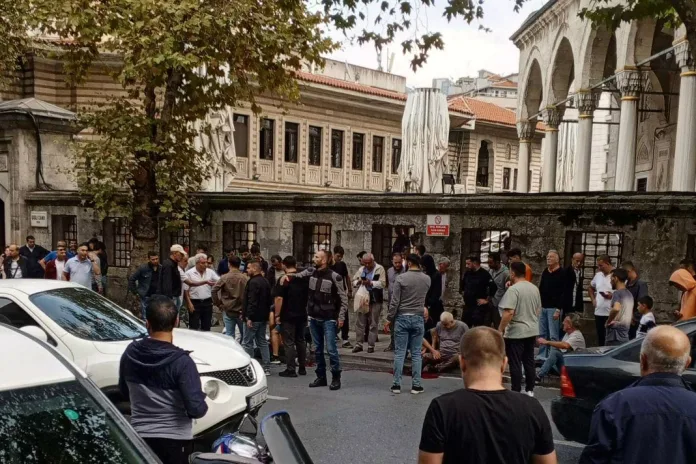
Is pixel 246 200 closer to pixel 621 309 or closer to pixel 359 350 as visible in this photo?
pixel 359 350

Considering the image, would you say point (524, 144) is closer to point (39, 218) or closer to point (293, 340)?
point (39, 218)

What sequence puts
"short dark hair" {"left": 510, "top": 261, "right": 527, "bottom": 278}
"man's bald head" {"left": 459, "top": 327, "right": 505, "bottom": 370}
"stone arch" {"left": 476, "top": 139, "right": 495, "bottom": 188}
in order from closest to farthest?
"man's bald head" {"left": 459, "top": 327, "right": 505, "bottom": 370} → "short dark hair" {"left": 510, "top": 261, "right": 527, "bottom": 278} → "stone arch" {"left": 476, "top": 139, "right": 495, "bottom": 188}

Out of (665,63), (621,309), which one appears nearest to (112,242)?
(621,309)

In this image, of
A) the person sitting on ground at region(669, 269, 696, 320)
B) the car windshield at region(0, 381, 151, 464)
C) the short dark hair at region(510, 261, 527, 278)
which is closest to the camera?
the car windshield at region(0, 381, 151, 464)

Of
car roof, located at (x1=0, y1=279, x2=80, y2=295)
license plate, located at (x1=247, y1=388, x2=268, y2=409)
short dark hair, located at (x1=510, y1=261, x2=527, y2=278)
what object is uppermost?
short dark hair, located at (x1=510, y1=261, x2=527, y2=278)

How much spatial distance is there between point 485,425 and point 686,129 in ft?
51.1

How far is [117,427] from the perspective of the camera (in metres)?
2.71

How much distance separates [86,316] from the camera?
6664 mm

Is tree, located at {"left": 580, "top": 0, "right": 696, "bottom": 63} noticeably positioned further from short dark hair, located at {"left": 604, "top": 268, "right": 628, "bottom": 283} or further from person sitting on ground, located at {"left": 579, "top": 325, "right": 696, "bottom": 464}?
person sitting on ground, located at {"left": 579, "top": 325, "right": 696, "bottom": 464}

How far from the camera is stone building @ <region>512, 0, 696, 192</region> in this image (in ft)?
53.0

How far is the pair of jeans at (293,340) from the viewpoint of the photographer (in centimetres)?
962

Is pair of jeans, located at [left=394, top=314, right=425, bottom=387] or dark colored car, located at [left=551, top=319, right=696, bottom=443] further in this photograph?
pair of jeans, located at [left=394, top=314, right=425, bottom=387]

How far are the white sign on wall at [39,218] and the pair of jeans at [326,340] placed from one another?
476 inches

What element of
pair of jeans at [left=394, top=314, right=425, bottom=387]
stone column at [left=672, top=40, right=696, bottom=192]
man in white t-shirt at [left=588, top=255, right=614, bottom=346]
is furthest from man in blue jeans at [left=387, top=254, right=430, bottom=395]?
stone column at [left=672, top=40, right=696, bottom=192]
